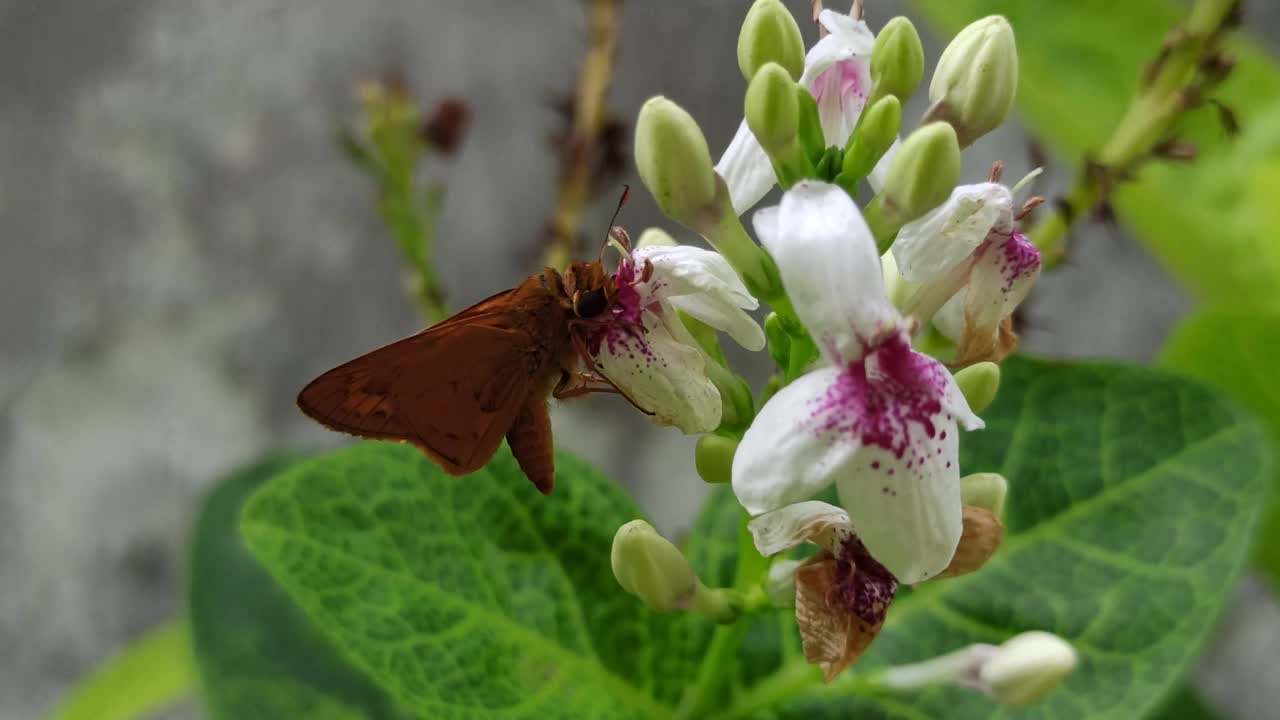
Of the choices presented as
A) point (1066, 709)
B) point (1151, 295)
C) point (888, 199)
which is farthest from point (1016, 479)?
point (1151, 295)

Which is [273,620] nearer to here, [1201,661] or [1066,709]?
[1066,709]

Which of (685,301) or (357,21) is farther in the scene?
(357,21)

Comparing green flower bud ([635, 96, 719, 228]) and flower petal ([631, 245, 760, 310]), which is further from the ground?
green flower bud ([635, 96, 719, 228])

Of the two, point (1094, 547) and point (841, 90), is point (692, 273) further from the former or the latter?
point (1094, 547)

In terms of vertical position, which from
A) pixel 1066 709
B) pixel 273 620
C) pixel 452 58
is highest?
pixel 452 58

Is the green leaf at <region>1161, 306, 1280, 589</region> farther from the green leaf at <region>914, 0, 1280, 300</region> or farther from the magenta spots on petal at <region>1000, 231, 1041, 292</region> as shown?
the magenta spots on petal at <region>1000, 231, 1041, 292</region>

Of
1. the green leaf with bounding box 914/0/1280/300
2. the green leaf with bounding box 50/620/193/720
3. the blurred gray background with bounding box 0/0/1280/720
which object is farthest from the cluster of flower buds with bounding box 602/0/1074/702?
the blurred gray background with bounding box 0/0/1280/720
